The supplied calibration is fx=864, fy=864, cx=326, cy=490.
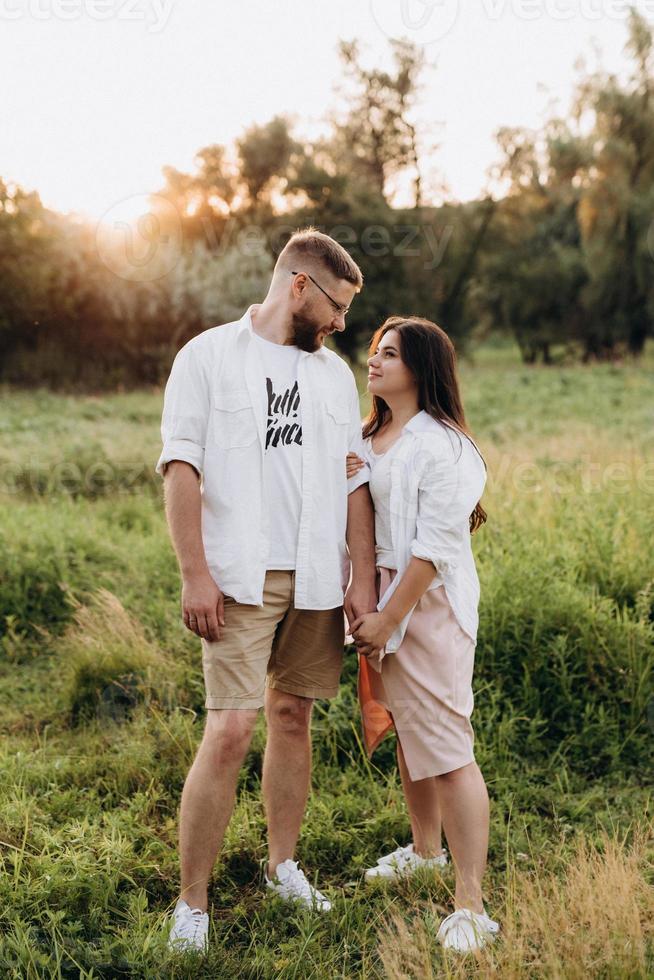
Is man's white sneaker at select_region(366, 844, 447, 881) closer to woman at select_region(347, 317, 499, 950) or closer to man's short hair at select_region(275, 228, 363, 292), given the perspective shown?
woman at select_region(347, 317, 499, 950)

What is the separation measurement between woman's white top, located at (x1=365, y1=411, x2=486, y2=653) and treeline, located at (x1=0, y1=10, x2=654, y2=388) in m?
19.7

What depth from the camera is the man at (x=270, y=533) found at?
2.77m

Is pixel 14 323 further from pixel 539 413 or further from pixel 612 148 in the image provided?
pixel 612 148

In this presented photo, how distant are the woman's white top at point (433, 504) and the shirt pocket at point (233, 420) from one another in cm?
47

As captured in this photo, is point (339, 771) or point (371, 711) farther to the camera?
point (339, 771)

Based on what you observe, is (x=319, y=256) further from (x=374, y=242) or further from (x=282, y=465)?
(x=374, y=242)

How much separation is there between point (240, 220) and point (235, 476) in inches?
1234

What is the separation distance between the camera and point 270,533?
290 centimetres

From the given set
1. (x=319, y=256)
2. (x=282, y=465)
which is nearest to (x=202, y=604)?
(x=282, y=465)

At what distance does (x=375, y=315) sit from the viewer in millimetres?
25266

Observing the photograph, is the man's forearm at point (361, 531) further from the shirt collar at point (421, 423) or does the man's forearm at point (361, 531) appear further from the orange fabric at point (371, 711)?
the orange fabric at point (371, 711)

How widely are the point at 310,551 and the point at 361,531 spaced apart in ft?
0.70

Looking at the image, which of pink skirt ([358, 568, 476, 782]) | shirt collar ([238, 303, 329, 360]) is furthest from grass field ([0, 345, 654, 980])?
shirt collar ([238, 303, 329, 360])

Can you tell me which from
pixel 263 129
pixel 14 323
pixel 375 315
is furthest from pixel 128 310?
pixel 263 129
